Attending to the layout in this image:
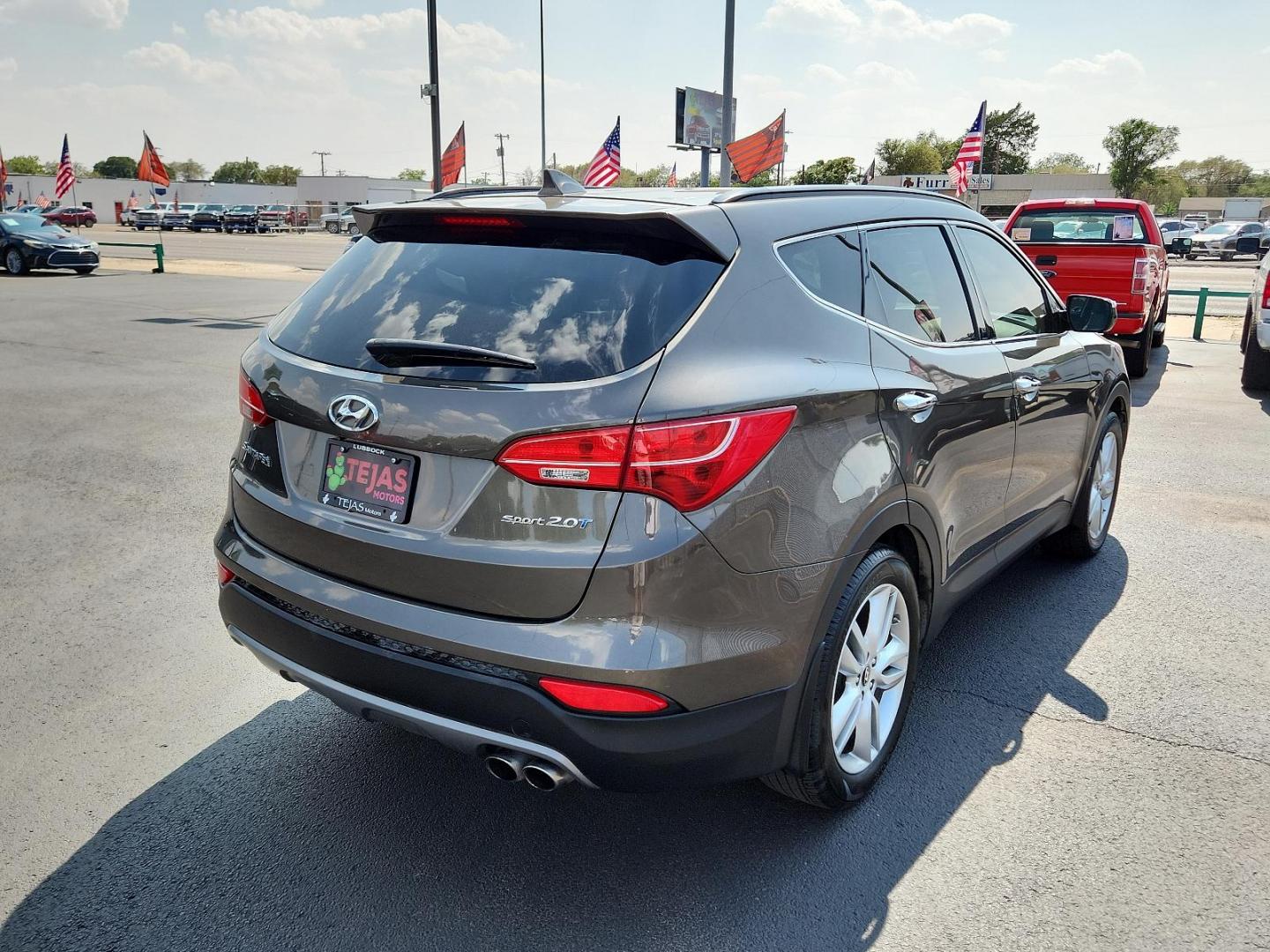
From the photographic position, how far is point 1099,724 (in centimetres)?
363

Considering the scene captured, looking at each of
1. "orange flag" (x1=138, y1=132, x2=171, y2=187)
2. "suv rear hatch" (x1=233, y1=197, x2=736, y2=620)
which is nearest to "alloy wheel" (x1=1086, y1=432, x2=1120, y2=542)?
"suv rear hatch" (x1=233, y1=197, x2=736, y2=620)

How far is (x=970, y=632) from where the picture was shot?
4.47 m

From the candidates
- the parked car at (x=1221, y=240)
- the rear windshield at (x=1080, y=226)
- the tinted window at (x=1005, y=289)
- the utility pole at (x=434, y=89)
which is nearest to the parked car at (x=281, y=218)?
the utility pole at (x=434, y=89)

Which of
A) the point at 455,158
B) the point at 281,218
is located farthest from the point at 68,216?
the point at 455,158

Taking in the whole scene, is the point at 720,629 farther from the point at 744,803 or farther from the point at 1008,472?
the point at 1008,472

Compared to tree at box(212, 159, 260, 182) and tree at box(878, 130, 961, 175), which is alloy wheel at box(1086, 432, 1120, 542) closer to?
tree at box(878, 130, 961, 175)

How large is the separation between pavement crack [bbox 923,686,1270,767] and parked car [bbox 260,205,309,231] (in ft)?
230

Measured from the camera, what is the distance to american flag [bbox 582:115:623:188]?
77.4 ft

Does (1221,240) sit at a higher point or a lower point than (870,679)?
higher

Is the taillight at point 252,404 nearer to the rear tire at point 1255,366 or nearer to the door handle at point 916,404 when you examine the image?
the door handle at point 916,404

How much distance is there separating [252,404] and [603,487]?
125cm

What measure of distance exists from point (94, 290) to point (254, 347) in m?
21.0

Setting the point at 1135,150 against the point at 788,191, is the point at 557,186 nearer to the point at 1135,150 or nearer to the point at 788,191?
the point at 788,191

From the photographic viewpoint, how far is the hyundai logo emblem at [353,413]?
99.3 inches
